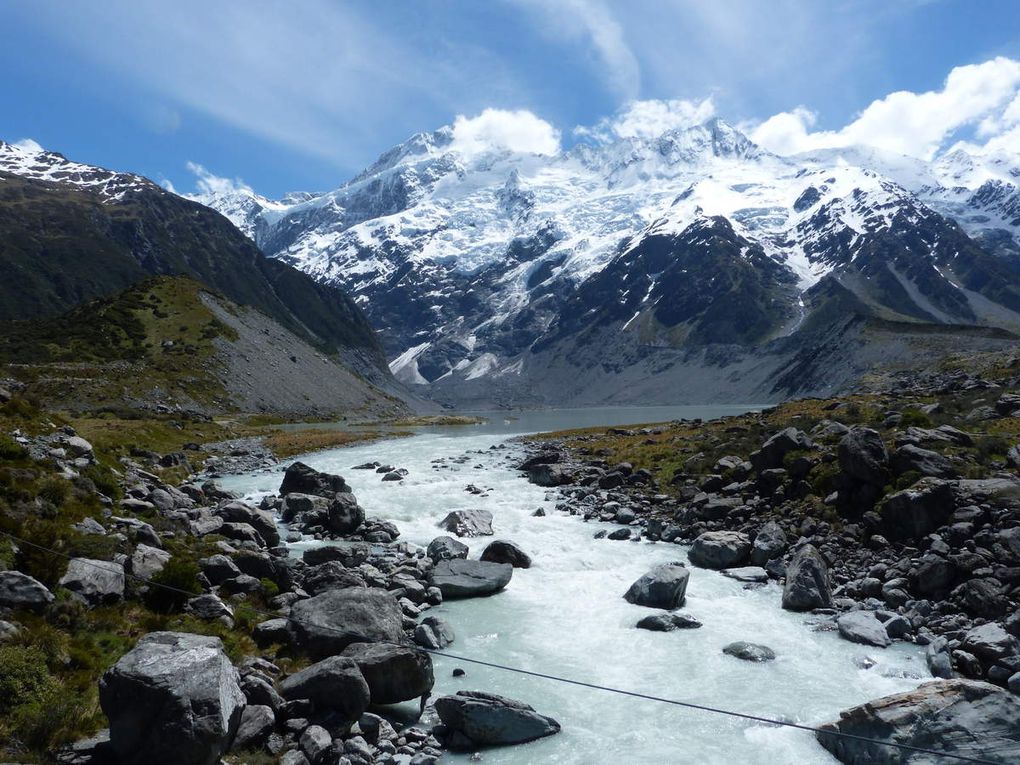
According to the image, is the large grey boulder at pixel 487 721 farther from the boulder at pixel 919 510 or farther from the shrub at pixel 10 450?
the boulder at pixel 919 510

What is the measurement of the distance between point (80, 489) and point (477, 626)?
14.3m

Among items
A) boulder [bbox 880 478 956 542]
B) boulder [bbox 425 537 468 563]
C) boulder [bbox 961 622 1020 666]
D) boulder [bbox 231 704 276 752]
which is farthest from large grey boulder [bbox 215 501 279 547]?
boulder [bbox 880 478 956 542]

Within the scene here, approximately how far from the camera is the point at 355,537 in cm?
3030

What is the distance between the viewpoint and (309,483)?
39.1 m

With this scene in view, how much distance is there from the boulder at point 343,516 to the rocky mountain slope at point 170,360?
2631 inches

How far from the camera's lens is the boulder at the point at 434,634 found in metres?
18.2

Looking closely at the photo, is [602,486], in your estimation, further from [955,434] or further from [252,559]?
[252,559]

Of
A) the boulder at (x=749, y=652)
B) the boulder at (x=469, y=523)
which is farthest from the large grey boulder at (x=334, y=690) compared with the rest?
the boulder at (x=469, y=523)

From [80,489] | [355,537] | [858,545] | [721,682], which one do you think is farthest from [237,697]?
[858,545]

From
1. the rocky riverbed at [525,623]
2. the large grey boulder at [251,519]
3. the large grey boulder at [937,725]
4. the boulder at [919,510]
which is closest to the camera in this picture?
the large grey boulder at [937,725]

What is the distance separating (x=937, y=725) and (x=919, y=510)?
13.6 m

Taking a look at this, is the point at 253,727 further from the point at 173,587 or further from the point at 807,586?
the point at 807,586

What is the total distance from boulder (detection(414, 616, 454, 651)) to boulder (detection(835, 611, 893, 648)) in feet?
38.4

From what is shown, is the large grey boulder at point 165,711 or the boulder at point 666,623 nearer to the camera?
the large grey boulder at point 165,711
